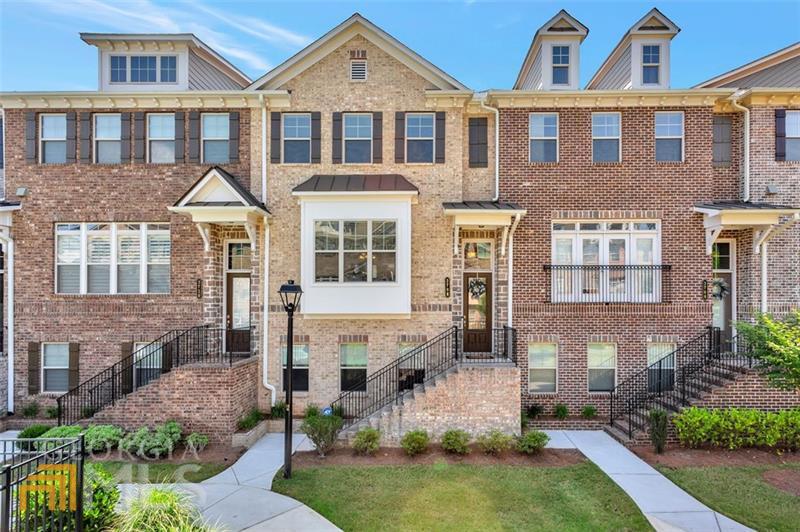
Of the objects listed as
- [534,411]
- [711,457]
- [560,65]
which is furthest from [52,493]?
[560,65]

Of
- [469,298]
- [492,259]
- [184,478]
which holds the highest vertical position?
[492,259]

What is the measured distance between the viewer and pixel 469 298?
12117 mm

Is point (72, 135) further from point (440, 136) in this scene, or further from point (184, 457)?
point (440, 136)

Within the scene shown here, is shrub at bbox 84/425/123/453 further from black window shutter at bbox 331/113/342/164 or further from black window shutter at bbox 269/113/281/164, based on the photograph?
black window shutter at bbox 331/113/342/164

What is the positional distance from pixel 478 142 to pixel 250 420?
32.4ft

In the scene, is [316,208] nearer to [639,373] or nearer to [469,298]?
[469,298]

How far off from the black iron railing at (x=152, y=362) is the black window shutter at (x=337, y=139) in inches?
221

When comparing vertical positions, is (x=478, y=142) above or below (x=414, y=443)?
above

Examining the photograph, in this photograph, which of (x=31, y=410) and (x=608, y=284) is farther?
(x=608, y=284)

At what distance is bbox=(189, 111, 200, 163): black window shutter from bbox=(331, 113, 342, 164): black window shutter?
3893 mm

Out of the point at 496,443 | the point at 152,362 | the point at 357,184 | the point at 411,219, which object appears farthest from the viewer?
the point at 152,362

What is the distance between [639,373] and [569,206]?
16.4 ft

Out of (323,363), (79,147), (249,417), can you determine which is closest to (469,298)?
(323,363)

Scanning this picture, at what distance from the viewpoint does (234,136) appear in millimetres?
11789
